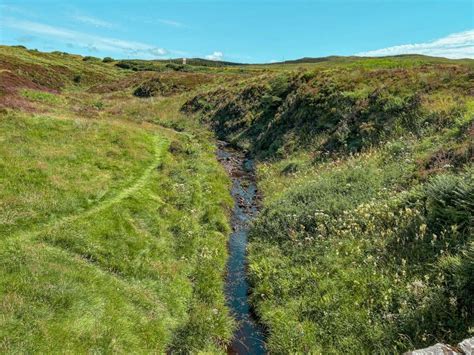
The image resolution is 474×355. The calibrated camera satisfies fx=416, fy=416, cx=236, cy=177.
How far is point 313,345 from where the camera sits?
11711 mm

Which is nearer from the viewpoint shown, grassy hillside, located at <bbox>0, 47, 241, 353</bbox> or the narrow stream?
grassy hillside, located at <bbox>0, 47, 241, 353</bbox>

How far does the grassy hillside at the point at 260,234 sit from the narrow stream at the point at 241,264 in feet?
1.32

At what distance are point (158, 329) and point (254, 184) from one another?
60.6ft

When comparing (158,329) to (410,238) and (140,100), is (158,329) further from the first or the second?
(140,100)

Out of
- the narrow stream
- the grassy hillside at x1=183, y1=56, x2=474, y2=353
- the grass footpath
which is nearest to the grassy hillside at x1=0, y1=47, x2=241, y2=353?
the grass footpath

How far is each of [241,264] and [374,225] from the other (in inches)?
229

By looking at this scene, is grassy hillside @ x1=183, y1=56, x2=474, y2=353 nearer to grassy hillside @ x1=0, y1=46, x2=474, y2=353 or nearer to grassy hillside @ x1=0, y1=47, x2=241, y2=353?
grassy hillside @ x1=0, y1=46, x2=474, y2=353

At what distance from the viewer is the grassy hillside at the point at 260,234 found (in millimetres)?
11284

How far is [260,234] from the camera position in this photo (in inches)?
Result: 775

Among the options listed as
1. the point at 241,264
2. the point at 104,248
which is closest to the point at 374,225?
the point at 241,264

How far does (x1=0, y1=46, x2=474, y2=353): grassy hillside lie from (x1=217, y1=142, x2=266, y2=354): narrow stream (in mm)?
401

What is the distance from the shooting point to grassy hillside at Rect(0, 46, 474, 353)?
1128 cm

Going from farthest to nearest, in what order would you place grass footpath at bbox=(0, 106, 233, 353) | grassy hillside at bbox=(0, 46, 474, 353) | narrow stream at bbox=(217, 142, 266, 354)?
1. narrow stream at bbox=(217, 142, 266, 354)
2. grassy hillside at bbox=(0, 46, 474, 353)
3. grass footpath at bbox=(0, 106, 233, 353)

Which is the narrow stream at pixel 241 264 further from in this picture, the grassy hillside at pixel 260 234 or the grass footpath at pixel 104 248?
the grass footpath at pixel 104 248
